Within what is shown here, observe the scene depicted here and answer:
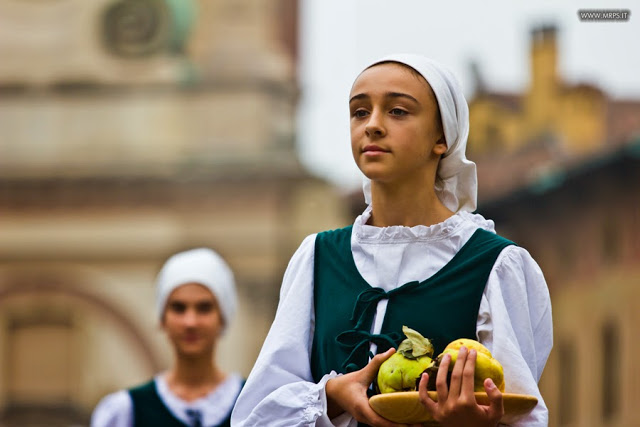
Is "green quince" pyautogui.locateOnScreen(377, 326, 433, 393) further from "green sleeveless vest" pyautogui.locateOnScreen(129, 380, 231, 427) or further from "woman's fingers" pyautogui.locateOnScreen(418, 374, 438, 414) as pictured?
"green sleeveless vest" pyautogui.locateOnScreen(129, 380, 231, 427)

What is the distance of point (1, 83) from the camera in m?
23.2

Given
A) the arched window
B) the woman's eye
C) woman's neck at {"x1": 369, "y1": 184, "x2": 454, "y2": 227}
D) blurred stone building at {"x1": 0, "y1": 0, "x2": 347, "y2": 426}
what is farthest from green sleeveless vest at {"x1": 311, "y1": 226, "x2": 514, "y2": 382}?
blurred stone building at {"x1": 0, "y1": 0, "x2": 347, "y2": 426}

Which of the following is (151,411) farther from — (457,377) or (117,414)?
(457,377)

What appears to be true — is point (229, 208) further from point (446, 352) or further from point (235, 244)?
point (446, 352)

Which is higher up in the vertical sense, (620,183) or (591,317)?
(620,183)

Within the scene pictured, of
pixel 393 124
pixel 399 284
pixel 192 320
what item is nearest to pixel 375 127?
pixel 393 124

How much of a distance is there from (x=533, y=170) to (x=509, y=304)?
734 inches

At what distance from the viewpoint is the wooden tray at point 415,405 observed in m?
3.54

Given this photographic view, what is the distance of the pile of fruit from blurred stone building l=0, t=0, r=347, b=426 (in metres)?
18.1

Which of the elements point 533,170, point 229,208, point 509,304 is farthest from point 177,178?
point 509,304

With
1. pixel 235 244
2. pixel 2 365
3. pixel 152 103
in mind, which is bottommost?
pixel 2 365

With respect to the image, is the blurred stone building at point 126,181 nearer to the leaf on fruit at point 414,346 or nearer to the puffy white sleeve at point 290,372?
the puffy white sleeve at point 290,372

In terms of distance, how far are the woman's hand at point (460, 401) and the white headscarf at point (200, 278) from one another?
106 inches

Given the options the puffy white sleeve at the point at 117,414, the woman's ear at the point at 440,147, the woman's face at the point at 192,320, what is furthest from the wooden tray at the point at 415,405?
the puffy white sleeve at the point at 117,414
